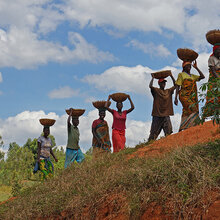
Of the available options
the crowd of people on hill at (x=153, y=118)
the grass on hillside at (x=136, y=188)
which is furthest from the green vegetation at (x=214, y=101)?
the crowd of people on hill at (x=153, y=118)

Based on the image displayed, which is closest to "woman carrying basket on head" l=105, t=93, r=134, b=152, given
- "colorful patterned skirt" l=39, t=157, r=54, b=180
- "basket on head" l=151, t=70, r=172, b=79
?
"basket on head" l=151, t=70, r=172, b=79

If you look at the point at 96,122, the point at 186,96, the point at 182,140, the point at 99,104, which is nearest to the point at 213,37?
the point at 186,96

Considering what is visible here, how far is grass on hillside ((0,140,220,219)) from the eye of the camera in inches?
170

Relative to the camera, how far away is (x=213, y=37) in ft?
28.9

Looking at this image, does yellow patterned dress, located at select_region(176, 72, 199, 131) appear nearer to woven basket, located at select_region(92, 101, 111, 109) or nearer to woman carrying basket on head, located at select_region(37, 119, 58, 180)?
woven basket, located at select_region(92, 101, 111, 109)

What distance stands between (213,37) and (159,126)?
9.11ft

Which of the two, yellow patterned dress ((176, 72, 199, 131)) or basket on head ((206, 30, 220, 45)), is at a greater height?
basket on head ((206, 30, 220, 45))

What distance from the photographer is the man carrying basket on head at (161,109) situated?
946cm

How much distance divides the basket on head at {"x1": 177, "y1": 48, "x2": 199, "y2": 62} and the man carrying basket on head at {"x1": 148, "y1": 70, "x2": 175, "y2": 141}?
1.84ft

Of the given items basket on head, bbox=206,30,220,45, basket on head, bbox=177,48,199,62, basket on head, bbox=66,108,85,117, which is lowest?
basket on head, bbox=66,108,85,117

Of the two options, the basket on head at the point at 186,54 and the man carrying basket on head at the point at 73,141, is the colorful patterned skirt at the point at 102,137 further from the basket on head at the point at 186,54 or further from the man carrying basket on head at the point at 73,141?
the basket on head at the point at 186,54

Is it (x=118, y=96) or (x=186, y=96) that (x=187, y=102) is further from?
(x=118, y=96)

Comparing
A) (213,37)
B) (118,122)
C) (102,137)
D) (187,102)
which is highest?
(213,37)

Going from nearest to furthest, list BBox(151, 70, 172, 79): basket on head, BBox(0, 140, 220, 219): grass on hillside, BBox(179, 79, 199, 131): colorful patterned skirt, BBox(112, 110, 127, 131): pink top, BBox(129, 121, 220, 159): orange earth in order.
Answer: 1. BBox(0, 140, 220, 219): grass on hillside
2. BBox(129, 121, 220, 159): orange earth
3. BBox(179, 79, 199, 131): colorful patterned skirt
4. BBox(151, 70, 172, 79): basket on head
5. BBox(112, 110, 127, 131): pink top
